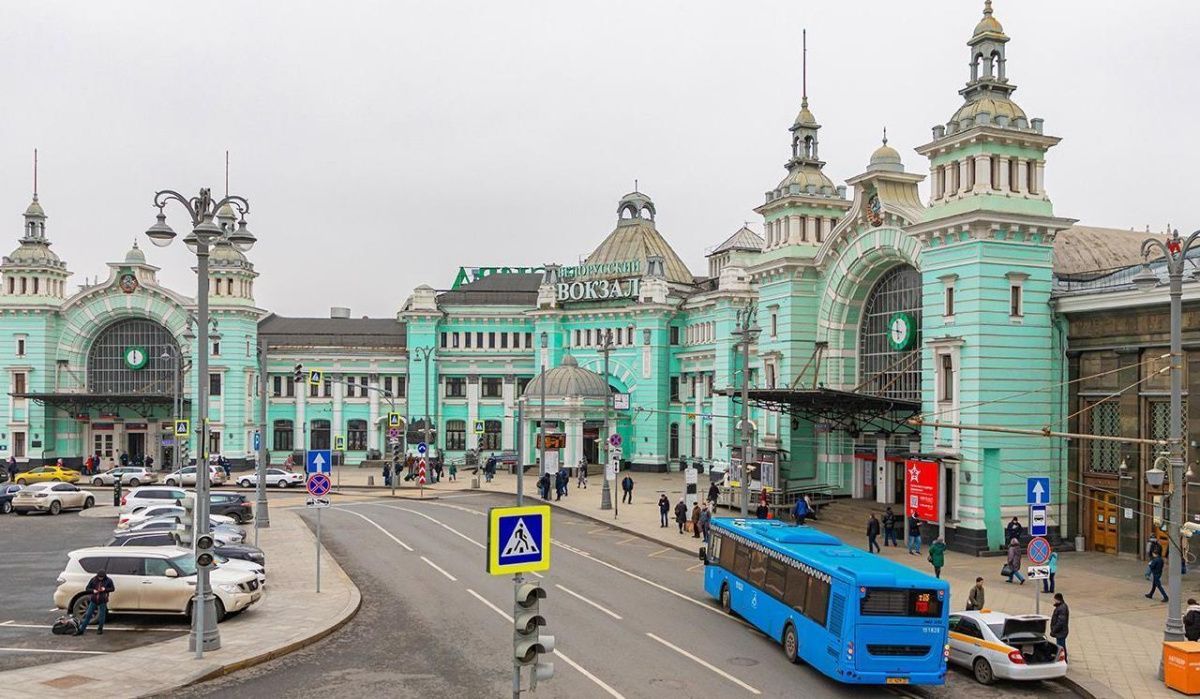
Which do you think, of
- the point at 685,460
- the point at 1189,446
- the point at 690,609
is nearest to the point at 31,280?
the point at 685,460

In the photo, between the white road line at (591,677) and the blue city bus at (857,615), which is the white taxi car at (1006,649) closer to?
the blue city bus at (857,615)

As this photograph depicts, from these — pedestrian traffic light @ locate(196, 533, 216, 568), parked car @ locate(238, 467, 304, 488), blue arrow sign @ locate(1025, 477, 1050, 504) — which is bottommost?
parked car @ locate(238, 467, 304, 488)

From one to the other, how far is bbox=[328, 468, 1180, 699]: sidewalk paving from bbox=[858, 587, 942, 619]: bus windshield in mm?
3752

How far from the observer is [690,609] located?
2594 centimetres

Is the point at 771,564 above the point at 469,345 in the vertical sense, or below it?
below

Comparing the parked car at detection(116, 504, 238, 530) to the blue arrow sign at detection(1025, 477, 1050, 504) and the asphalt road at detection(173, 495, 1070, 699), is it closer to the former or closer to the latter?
the asphalt road at detection(173, 495, 1070, 699)

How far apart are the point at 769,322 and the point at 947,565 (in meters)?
18.7

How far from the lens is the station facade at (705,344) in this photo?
3700 cm

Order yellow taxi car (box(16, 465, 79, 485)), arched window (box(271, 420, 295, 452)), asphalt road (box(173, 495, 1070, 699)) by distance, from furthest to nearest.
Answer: arched window (box(271, 420, 295, 452)) → yellow taxi car (box(16, 465, 79, 485)) → asphalt road (box(173, 495, 1070, 699))

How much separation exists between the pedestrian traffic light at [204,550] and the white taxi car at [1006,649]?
14.9m

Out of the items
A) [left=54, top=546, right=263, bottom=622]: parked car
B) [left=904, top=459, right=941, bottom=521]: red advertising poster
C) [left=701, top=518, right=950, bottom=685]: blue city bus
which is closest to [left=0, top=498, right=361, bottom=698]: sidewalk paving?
[left=54, top=546, right=263, bottom=622]: parked car

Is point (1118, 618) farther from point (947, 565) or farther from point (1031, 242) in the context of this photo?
point (1031, 242)

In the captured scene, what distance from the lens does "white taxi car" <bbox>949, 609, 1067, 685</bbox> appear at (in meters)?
19.5

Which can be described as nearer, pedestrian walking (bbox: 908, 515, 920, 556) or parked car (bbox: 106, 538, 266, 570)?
parked car (bbox: 106, 538, 266, 570)
